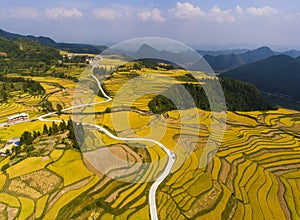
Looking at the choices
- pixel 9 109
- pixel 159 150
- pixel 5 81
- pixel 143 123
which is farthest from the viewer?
pixel 5 81

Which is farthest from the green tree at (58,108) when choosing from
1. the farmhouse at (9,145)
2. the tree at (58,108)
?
the farmhouse at (9,145)

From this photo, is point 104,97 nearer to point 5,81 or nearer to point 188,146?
point 5,81

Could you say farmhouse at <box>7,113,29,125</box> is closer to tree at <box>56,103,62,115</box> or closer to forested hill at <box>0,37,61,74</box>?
tree at <box>56,103,62,115</box>

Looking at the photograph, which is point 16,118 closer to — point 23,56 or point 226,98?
point 226,98

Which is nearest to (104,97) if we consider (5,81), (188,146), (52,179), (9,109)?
(9,109)

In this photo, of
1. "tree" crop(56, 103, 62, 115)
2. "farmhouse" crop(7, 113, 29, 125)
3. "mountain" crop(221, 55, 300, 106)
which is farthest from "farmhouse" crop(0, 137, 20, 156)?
"mountain" crop(221, 55, 300, 106)

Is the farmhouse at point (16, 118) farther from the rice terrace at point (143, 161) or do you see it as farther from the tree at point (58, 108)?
the tree at point (58, 108)
